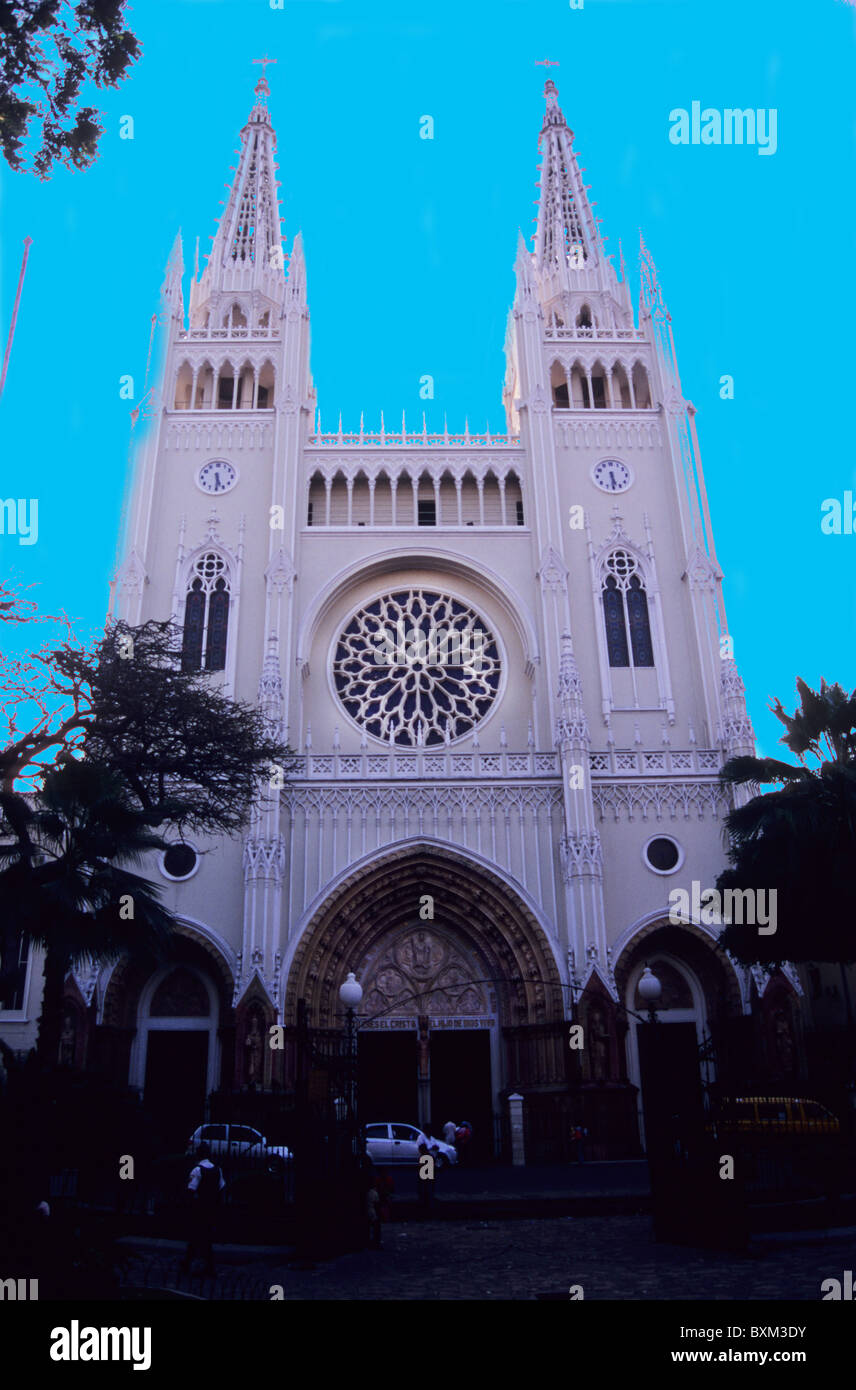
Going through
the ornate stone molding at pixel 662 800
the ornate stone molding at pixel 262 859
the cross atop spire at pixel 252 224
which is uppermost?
the cross atop spire at pixel 252 224

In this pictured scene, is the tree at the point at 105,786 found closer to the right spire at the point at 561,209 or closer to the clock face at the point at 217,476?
the clock face at the point at 217,476

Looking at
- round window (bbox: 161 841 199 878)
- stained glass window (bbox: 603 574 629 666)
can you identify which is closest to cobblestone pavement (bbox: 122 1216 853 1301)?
round window (bbox: 161 841 199 878)

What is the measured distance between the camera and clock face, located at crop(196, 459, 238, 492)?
3222 cm

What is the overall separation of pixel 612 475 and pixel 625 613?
523 cm

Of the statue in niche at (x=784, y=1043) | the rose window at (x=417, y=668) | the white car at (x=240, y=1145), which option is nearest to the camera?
the white car at (x=240, y=1145)

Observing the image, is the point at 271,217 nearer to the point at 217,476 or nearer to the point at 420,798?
A: the point at 217,476

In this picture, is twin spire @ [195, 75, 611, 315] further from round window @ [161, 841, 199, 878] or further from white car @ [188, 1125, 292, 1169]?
white car @ [188, 1125, 292, 1169]

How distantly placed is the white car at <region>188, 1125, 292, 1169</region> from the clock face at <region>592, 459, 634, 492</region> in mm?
23069

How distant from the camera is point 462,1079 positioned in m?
26.5

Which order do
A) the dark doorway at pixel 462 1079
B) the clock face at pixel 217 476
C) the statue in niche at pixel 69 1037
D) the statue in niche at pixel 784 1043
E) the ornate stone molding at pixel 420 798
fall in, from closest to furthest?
the statue in niche at pixel 784 1043 < the statue in niche at pixel 69 1037 < the dark doorway at pixel 462 1079 < the ornate stone molding at pixel 420 798 < the clock face at pixel 217 476

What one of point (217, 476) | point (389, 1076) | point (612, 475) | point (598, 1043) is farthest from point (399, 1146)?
point (612, 475)

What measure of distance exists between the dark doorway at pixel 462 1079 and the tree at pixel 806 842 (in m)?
9.61

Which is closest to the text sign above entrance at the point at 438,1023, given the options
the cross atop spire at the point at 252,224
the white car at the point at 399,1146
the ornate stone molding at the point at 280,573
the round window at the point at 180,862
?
the white car at the point at 399,1146

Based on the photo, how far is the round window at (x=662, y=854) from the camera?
26.9 metres
